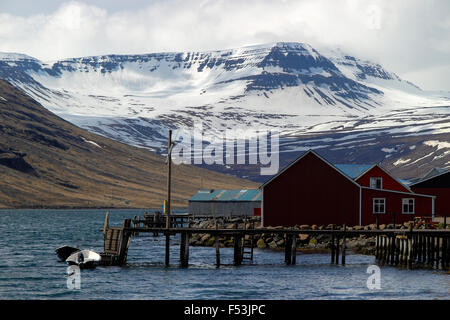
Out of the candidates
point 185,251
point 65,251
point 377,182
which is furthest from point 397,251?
point 377,182

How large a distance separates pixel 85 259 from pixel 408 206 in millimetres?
38866

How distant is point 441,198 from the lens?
9531 cm

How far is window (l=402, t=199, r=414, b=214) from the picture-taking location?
84062 millimetres

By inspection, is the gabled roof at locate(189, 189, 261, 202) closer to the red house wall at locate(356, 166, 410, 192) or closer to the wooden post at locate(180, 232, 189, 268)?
the red house wall at locate(356, 166, 410, 192)

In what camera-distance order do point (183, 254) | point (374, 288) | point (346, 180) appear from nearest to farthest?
point (374, 288), point (183, 254), point (346, 180)

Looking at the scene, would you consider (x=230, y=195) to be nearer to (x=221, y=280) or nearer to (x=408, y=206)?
(x=408, y=206)

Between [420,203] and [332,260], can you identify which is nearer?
[332,260]

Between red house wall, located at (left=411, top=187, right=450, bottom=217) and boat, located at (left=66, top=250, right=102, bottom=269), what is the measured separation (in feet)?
160

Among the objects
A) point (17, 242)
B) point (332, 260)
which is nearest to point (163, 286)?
point (332, 260)

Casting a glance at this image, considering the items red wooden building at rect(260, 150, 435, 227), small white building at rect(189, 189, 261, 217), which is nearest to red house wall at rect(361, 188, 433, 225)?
red wooden building at rect(260, 150, 435, 227)

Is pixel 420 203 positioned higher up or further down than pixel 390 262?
higher up

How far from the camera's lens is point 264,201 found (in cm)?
8494

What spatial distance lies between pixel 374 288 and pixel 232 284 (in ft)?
Result: 29.4
